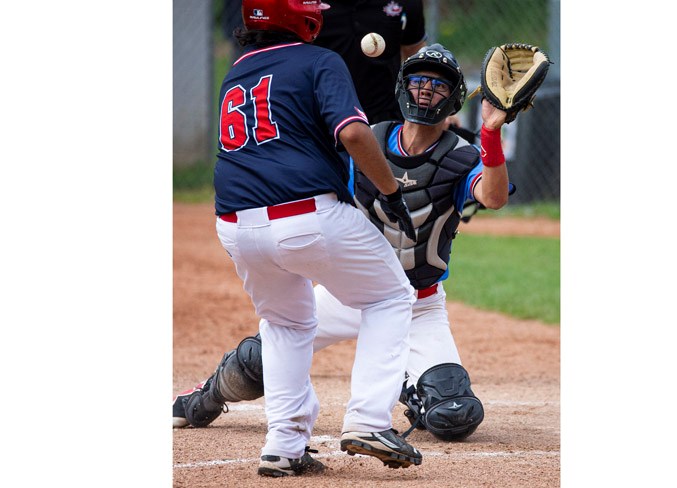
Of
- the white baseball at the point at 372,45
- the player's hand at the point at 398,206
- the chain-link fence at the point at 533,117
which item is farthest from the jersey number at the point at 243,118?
the chain-link fence at the point at 533,117

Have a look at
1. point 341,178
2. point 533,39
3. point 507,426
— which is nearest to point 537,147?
point 533,39

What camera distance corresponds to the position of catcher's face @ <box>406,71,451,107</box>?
409 cm

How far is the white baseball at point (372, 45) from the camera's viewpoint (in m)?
4.80

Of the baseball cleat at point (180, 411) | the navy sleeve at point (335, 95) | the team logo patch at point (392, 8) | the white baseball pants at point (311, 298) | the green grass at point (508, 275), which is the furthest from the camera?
the green grass at point (508, 275)

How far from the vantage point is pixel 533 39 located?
15.0 metres

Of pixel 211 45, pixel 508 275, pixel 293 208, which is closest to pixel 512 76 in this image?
pixel 293 208

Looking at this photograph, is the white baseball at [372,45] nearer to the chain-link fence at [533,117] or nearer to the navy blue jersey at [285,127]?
the navy blue jersey at [285,127]

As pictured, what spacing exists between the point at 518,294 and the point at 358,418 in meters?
5.71

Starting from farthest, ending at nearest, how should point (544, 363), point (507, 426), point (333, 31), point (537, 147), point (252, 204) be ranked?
point (537, 147)
point (544, 363)
point (333, 31)
point (507, 426)
point (252, 204)

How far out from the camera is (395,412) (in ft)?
15.6

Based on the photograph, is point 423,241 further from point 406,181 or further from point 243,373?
point 243,373

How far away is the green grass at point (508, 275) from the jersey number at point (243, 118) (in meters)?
4.84

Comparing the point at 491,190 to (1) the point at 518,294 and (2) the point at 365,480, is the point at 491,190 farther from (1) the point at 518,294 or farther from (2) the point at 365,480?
(1) the point at 518,294

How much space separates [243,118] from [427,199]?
1.10m
